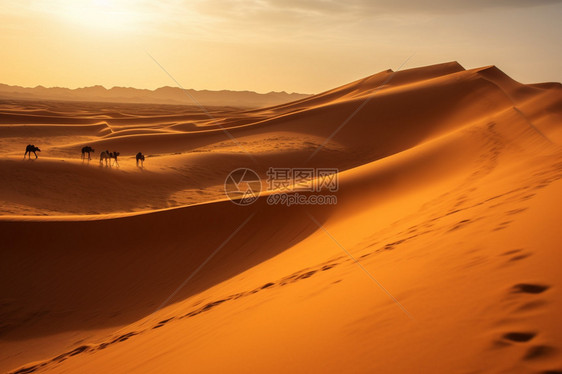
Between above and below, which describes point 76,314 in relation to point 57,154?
below

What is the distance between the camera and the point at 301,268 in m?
5.51

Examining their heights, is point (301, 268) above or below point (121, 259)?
below

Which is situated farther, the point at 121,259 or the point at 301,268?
the point at 121,259

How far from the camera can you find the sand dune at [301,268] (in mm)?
2445

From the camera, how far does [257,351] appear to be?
2.83 metres

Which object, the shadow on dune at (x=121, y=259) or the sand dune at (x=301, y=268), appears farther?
the shadow on dune at (x=121, y=259)

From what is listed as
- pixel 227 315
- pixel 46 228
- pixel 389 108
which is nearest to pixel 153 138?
pixel 389 108

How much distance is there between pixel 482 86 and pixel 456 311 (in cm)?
3132

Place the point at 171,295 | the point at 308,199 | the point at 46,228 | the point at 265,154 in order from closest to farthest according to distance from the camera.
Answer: the point at 171,295, the point at 46,228, the point at 308,199, the point at 265,154

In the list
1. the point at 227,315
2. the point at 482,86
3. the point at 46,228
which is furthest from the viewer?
the point at 482,86

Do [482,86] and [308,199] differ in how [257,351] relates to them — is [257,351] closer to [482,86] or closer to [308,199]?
[308,199]

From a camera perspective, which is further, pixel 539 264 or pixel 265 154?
pixel 265 154

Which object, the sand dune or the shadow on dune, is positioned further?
the shadow on dune

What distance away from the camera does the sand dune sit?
2445 millimetres
